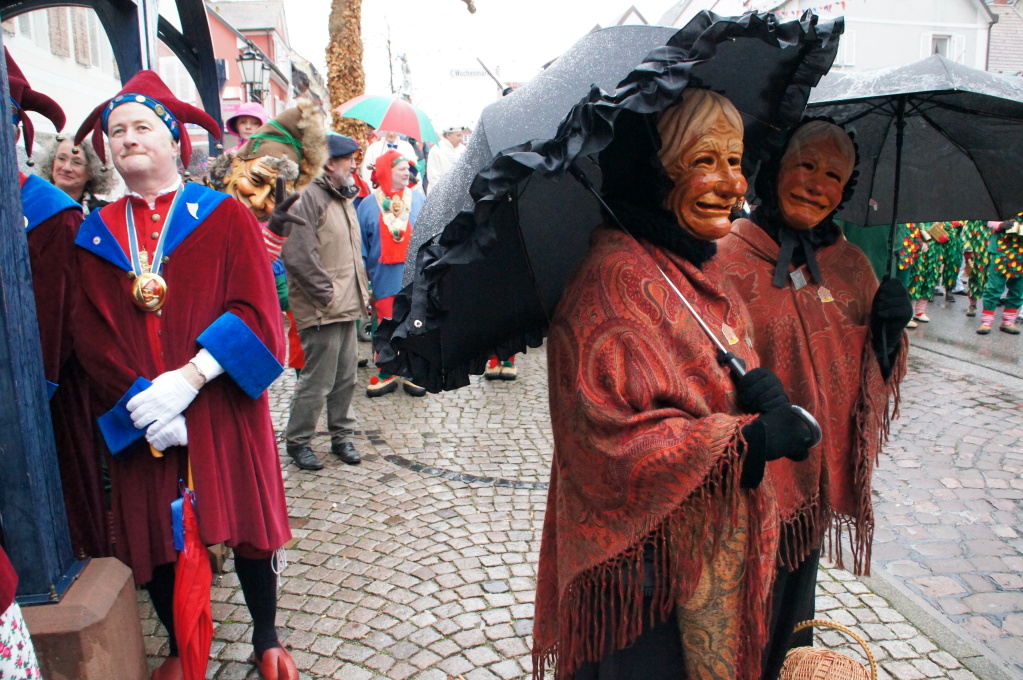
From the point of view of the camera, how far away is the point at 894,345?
231cm

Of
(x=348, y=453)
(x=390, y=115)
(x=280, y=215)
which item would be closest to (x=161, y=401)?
(x=280, y=215)

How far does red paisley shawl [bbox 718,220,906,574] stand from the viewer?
221cm

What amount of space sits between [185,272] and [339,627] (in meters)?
1.64

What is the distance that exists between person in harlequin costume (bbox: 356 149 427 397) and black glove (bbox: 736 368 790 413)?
487cm

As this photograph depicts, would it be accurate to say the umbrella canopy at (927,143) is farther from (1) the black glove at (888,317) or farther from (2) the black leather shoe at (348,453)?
(2) the black leather shoe at (348,453)

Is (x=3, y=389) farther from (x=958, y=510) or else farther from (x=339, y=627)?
(x=958, y=510)

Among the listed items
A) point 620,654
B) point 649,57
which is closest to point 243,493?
point 620,654

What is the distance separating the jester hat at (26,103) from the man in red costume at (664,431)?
2.13 metres

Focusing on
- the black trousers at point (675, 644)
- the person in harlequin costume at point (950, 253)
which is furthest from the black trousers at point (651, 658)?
the person in harlequin costume at point (950, 253)

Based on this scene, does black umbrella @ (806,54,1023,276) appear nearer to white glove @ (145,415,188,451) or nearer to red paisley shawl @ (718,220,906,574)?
red paisley shawl @ (718,220,906,574)

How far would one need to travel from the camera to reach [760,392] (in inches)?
61.2

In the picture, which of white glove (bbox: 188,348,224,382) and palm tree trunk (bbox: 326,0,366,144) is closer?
white glove (bbox: 188,348,224,382)

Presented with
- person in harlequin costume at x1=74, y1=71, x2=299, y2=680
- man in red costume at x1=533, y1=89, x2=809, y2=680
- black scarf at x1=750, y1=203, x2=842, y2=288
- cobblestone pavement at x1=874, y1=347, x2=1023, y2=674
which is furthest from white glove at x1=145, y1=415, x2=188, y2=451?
cobblestone pavement at x1=874, y1=347, x2=1023, y2=674

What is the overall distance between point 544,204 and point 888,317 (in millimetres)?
1198
